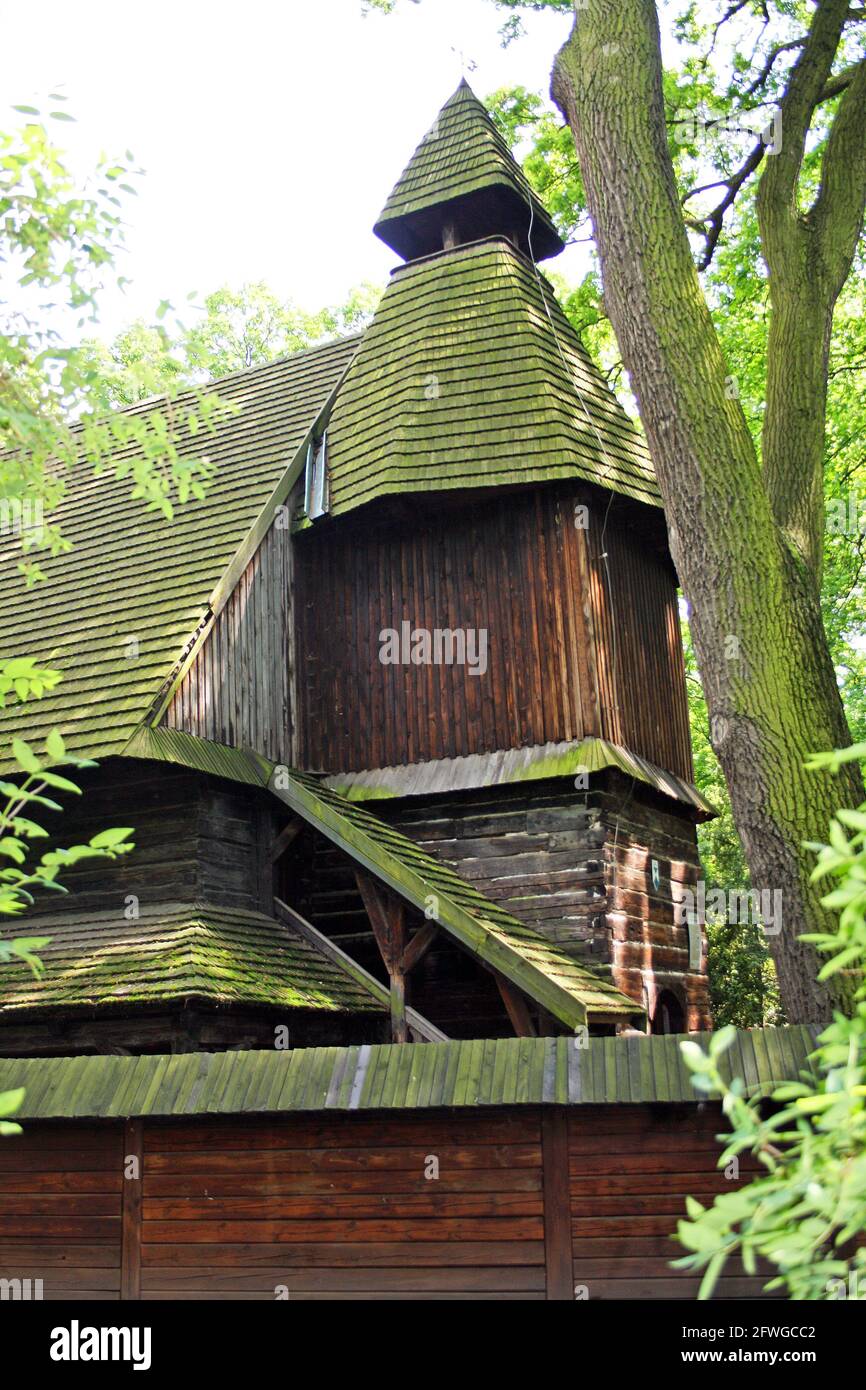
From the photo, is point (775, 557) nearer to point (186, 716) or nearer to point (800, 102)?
point (800, 102)

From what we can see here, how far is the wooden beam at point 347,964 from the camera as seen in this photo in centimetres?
1167

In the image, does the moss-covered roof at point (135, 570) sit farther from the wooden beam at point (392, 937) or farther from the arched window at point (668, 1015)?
the arched window at point (668, 1015)

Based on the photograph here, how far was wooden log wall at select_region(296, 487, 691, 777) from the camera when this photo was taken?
12.7m

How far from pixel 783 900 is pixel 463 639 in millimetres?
6339

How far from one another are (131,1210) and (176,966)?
2.61 meters

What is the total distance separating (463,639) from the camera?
1316cm

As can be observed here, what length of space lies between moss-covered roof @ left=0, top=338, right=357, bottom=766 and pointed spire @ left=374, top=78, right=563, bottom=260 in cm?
155

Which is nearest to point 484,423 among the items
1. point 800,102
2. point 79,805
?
point 800,102

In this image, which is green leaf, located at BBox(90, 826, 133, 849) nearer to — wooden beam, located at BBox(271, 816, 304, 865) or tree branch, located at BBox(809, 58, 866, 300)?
tree branch, located at BBox(809, 58, 866, 300)

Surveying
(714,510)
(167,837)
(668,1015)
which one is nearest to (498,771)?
(167,837)

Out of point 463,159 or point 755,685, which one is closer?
point 755,685


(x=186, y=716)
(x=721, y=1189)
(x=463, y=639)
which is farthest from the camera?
(x=463, y=639)

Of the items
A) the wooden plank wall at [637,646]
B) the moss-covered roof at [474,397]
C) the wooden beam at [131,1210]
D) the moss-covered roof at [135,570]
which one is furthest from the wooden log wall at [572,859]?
the wooden beam at [131,1210]

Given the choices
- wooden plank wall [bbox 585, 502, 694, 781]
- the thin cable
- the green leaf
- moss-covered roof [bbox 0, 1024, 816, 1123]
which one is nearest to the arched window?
wooden plank wall [bbox 585, 502, 694, 781]
